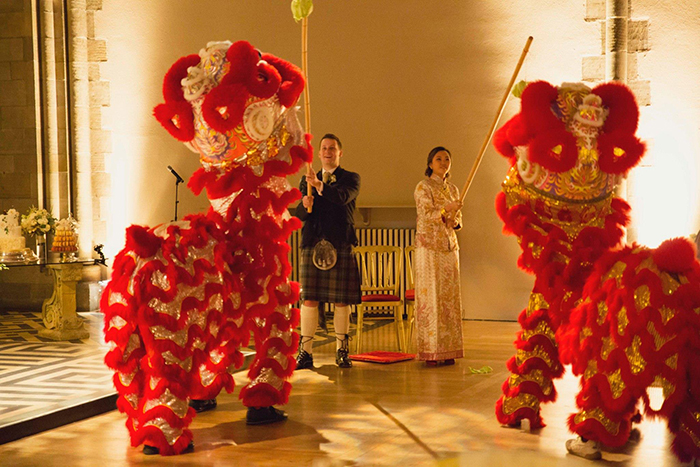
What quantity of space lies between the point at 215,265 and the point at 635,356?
1667mm

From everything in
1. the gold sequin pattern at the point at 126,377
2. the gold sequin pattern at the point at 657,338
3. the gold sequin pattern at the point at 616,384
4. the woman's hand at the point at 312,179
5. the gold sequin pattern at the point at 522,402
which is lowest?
the gold sequin pattern at the point at 522,402

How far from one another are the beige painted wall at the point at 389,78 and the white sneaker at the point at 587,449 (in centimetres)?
411

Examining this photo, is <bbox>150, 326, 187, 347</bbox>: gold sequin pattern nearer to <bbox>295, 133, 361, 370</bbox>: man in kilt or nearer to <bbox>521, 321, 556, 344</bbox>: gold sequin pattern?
<bbox>521, 321, 556, 344</bbox>: gold sequin pattern

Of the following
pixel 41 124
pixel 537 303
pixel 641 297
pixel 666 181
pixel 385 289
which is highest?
pixel 41 124

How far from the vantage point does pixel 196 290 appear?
3.36 meters

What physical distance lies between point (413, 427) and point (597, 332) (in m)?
1.09

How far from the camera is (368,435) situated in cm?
Result: 362

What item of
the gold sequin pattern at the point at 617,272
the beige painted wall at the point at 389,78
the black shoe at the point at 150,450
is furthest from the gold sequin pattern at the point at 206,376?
the beige painted wall at the point at 389,78

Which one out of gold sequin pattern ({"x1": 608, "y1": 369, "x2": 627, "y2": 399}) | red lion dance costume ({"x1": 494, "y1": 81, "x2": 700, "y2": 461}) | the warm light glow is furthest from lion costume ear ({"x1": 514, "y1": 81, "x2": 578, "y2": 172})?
the warm light glow

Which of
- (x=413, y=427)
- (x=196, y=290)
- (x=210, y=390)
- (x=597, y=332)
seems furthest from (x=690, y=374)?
(x=210, y=390)

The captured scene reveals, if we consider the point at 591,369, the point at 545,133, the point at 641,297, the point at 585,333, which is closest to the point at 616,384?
the point at 591,369

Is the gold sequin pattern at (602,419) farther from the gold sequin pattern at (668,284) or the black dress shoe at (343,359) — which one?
the black dress shoe at (343,359)

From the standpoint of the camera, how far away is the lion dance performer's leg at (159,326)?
10.7 feet

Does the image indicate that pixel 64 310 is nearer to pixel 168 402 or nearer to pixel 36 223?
pixel 36 223
